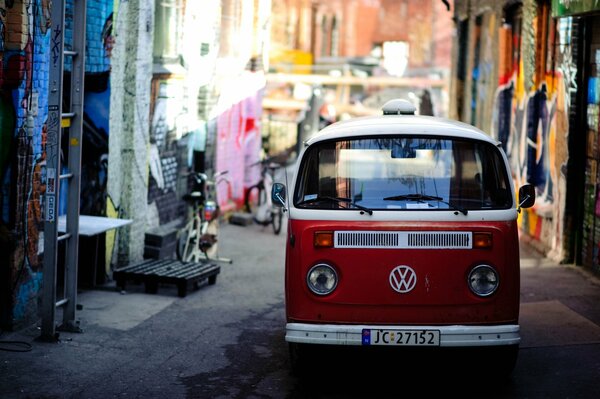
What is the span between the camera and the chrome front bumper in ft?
27.0

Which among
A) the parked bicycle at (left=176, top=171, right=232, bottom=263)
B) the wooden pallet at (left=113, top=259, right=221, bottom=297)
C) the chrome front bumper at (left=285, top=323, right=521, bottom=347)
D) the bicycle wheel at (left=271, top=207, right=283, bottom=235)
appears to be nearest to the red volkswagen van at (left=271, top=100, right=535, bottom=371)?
the chrome front bumper at (left=285, top=323, right=521, bottom=347)

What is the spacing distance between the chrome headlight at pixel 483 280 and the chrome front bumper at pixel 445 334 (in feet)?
0.92

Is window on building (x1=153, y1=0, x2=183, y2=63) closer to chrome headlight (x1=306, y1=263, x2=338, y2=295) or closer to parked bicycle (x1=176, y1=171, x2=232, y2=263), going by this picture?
parked bicycle (x1=176, y1=171, x2=232, y2=263)

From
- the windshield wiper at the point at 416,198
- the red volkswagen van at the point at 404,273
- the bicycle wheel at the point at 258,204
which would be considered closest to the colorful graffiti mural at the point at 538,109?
the bicycle wheel at the point at 258,204

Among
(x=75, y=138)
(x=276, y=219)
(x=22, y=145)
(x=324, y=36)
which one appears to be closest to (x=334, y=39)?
(x=324, y=36)

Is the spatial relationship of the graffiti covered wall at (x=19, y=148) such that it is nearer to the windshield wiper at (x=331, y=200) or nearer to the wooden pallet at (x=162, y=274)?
the wooden pallet at (x=162, y=274)

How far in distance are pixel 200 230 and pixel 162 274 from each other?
2.34 meters

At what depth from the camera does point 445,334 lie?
8.23m

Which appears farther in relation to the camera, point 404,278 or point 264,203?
point 264,203

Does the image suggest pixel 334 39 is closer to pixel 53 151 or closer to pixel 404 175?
pixel 53 151

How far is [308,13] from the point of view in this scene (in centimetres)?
5481

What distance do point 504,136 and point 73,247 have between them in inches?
486

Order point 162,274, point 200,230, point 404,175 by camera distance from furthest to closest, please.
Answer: point 200,230, point 162,274, point 404,175

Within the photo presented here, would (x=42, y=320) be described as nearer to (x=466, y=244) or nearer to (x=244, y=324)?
(x=244, y=324)
